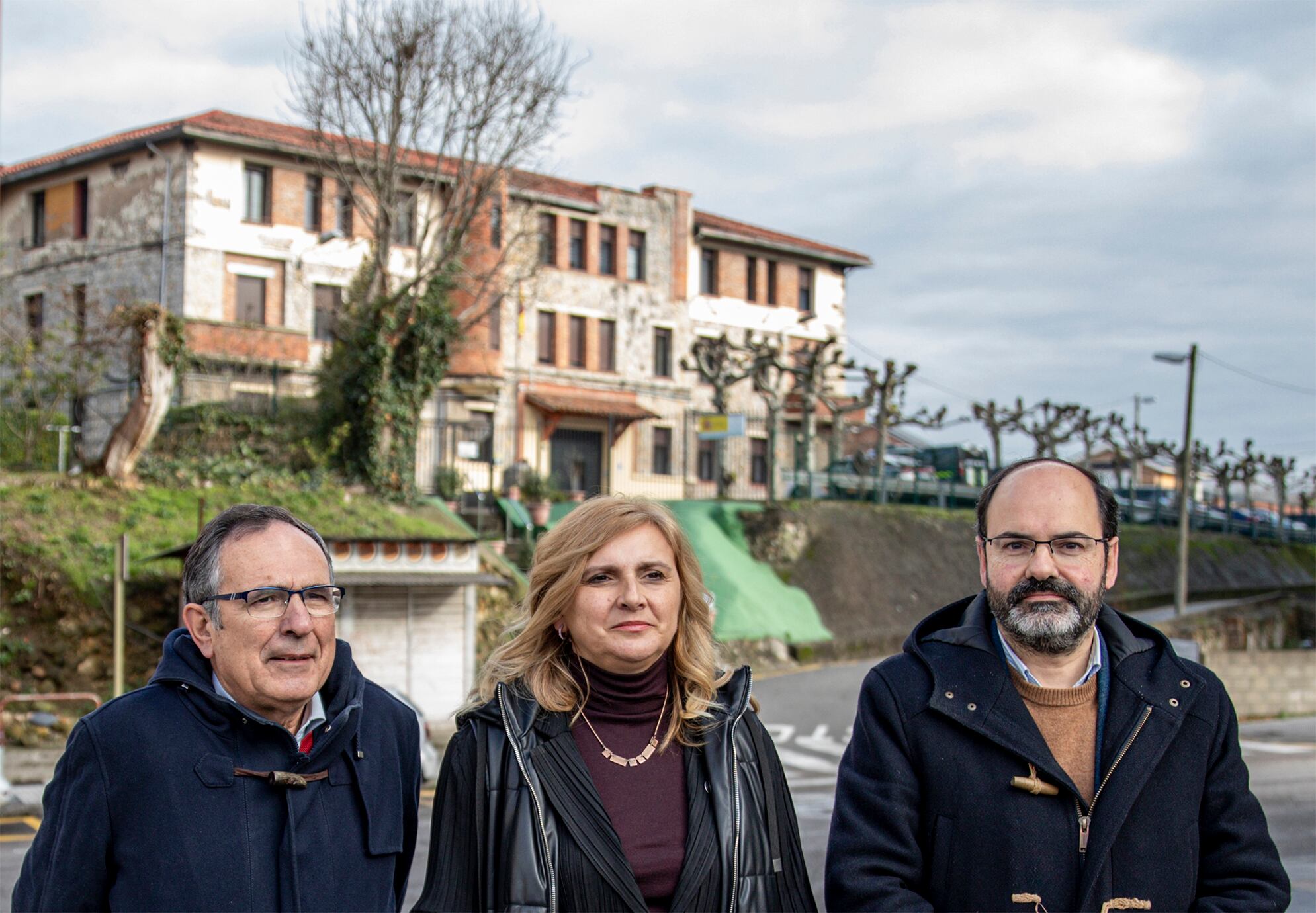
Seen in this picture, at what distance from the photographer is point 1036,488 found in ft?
11.0

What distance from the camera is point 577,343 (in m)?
42.2

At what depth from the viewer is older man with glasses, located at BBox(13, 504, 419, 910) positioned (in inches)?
115

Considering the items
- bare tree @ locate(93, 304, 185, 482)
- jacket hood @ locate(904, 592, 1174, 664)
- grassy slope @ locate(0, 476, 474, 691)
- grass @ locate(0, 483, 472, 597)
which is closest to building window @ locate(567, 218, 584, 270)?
grass @ locate(0, 483, 472, 597)

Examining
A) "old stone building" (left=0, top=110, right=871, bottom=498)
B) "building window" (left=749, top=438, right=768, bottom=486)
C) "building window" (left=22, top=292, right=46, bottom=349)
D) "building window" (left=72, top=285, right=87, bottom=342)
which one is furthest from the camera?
"building window" (left=749, top=438, right=768, bottom=486)

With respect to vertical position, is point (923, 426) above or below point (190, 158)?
below

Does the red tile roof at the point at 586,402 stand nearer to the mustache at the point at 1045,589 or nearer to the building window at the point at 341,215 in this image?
the building window at the point at 341,215

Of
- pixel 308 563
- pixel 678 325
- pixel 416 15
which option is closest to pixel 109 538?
pixel 416 15

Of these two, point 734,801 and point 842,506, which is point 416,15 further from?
point 734,801

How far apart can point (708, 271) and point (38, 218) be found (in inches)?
887

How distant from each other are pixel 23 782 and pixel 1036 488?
12.8 m

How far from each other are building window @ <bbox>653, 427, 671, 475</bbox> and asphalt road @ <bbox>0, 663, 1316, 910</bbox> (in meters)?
19.6

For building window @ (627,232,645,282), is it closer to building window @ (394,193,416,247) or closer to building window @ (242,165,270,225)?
building window @ (394,193,416,247)

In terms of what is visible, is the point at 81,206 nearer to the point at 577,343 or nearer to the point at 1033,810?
the point at 577,343

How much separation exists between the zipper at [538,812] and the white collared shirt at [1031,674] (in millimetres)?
1326
